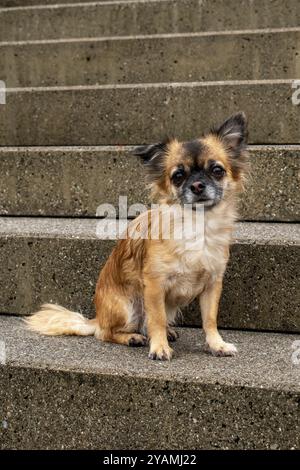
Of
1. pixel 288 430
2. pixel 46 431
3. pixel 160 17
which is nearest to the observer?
pixel 288 430

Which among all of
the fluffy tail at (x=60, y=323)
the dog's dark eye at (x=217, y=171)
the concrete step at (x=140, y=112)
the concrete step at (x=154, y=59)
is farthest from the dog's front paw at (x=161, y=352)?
the concrete step at (x=154, y=59)

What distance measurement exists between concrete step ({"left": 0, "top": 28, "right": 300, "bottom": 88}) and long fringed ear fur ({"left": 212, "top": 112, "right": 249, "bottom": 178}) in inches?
43.3

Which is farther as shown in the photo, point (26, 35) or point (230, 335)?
point (26, 35)

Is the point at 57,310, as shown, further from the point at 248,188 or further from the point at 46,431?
the point at 248,188

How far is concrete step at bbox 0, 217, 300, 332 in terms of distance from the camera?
1943 mm

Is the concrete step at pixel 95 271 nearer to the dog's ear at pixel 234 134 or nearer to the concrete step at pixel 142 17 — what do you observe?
the dog's ear at pixel 234 134

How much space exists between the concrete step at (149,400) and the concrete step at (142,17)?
216 cm

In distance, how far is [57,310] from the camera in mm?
2045

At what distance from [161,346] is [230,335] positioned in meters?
0.32

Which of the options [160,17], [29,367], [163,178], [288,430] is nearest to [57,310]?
[29,367]

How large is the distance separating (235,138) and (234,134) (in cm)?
1

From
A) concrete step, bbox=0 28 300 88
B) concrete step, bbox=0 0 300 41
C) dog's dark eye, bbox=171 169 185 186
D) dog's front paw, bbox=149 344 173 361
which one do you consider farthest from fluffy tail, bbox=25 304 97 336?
concrete step, bbox=0 0 300 41

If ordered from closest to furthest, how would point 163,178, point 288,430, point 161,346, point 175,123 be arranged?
point 288,430 → point 161,346 → point 163,178 → point 175,123

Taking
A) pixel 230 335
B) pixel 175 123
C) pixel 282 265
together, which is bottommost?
pixel 230 335
